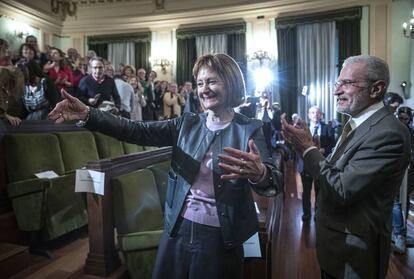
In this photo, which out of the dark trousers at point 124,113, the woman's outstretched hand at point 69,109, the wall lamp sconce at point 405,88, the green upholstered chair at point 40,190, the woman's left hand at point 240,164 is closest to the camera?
the woman's left hand at point 240,164

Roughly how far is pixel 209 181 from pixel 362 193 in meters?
0.49

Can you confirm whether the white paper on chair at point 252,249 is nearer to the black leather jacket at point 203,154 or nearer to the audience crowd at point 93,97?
the black leather jacket at point 203,154

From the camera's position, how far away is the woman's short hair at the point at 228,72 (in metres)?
1.06

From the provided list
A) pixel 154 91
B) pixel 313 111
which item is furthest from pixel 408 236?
pixel 154 91

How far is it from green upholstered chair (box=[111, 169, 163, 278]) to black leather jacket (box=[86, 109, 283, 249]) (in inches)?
29.6

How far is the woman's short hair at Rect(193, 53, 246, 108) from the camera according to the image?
106 centimetres

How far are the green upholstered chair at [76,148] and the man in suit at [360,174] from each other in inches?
85.8

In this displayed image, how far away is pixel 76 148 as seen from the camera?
2891 mm

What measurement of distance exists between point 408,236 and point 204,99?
281 cm

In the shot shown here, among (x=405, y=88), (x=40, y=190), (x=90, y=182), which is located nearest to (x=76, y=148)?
(x=40, y=190)

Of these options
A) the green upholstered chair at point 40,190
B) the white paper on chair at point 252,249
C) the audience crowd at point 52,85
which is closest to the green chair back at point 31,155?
the green upholstered chair at point 40,190

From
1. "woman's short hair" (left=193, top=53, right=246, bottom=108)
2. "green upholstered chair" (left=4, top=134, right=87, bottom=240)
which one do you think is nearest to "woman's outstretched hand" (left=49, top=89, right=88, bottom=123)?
"woman's short hair" (left=193, top=53, right=246, bottom=108)

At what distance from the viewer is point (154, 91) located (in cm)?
609

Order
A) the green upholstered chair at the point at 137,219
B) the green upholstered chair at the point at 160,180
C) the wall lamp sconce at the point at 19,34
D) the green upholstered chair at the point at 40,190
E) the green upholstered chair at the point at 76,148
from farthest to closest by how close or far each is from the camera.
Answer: the wall lamp sconce at the point at 19,34 < the green upholstered chair at the point at 76,148 < the green upholstered chair at the point at 160,180 < the green upholstered chair at the point at 40,190 < the green upholstered chair at the point at 137,219
